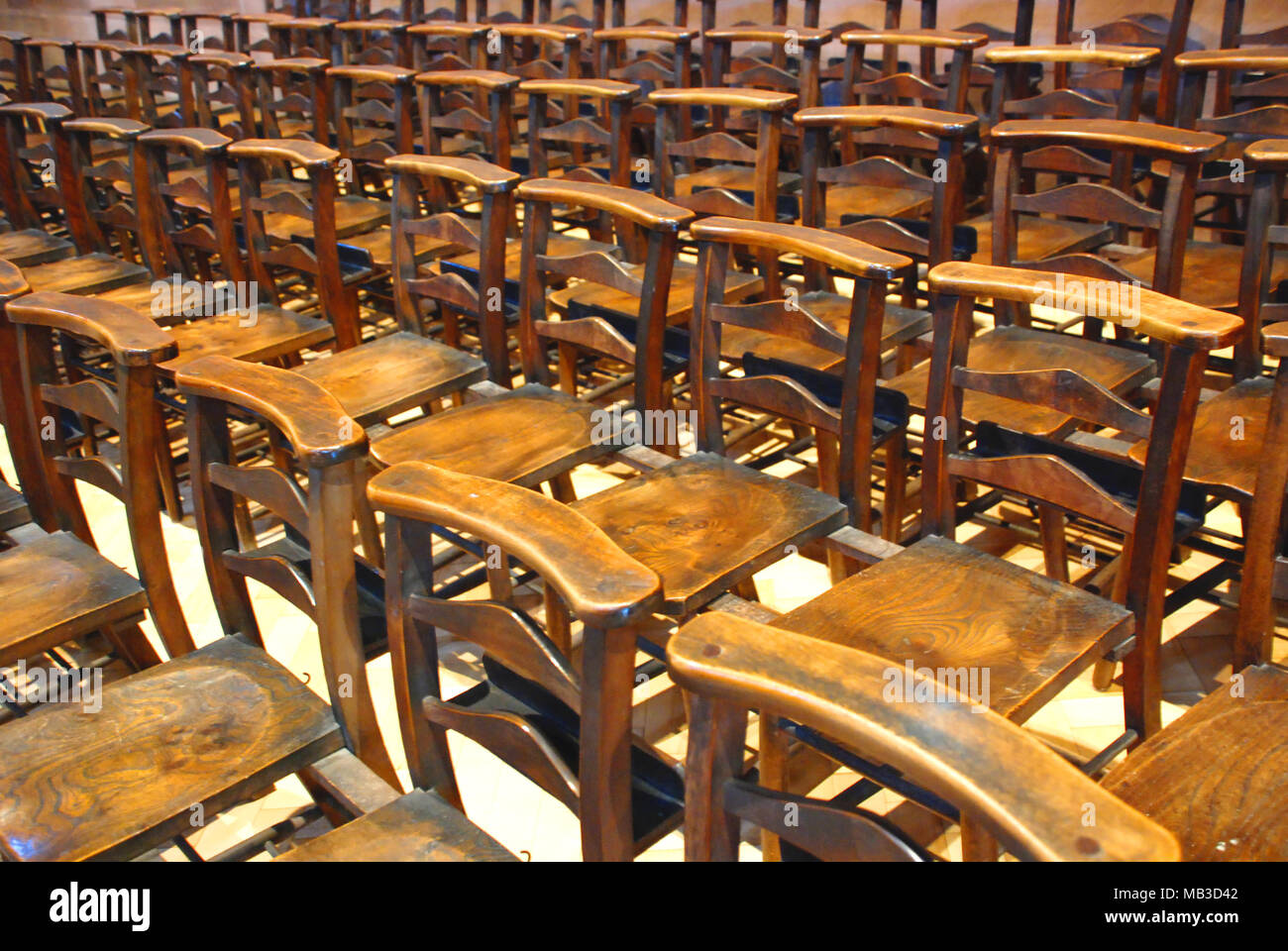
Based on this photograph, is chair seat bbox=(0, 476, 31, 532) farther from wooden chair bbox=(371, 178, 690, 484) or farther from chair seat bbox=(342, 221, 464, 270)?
chair seat bbox=(342, 221, 464, 270)

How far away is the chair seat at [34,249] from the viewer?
11.5 feet

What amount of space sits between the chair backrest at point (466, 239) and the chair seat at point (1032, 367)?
0.82 meters

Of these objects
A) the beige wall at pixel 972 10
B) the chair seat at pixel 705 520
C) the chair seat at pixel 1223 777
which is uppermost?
the beige wall at pixel 972 10

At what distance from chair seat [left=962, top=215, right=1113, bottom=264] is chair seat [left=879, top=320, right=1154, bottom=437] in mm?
439

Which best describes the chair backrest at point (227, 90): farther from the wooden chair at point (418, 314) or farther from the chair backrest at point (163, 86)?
the wooden chair at point (418, 314)

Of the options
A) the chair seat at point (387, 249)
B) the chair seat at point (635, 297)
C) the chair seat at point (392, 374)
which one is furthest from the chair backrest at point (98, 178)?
the chair seat at point (635, 297)

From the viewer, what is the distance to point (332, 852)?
1219 mm

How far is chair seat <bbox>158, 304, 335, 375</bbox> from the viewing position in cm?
269

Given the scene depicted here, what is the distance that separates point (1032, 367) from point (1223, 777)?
104cm

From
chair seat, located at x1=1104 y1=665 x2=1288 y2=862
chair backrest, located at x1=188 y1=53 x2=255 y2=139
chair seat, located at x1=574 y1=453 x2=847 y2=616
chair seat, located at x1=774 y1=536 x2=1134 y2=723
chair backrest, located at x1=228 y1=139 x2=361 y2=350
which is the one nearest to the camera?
chair seat, located at x1=1104 y1=665 x2=1288 y2=862

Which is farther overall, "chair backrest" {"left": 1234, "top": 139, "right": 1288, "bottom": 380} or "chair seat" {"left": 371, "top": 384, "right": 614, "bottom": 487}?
"chair seat" {"left": 371, "top": 384, "right": 614, "bottom": 487}

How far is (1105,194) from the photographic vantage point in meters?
2.18

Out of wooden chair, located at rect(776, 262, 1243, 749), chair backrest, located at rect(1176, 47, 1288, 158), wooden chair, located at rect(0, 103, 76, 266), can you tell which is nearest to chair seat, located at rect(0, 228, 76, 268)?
wooden chair, located at rect(0, 103, 76, 266)

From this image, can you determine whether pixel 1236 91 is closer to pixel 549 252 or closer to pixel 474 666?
pixel 549 252
